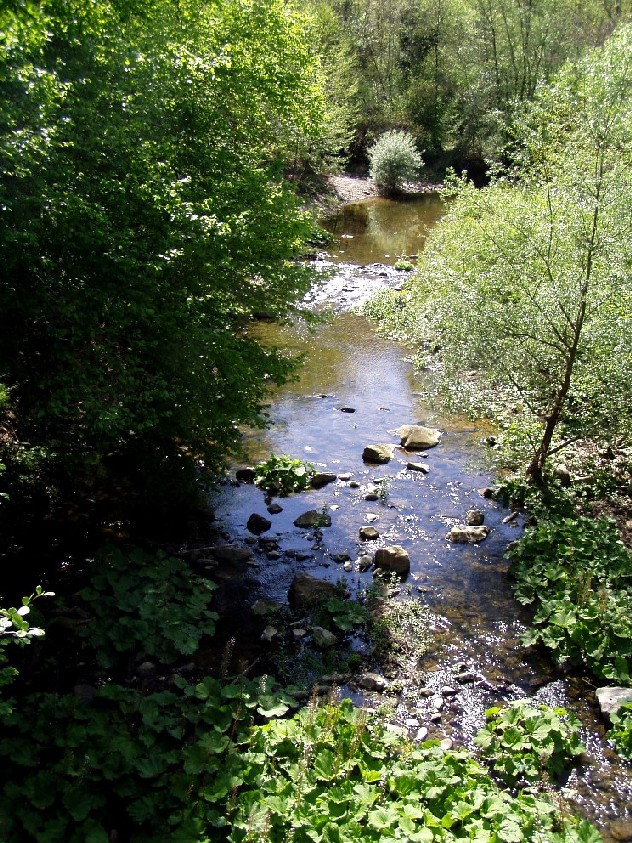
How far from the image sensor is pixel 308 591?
8.80 meters

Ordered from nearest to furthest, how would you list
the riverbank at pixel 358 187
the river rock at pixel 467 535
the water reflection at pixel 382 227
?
the river rock at pixel 467 535
the water reflection at pixel 382 227
the riverbank at pixel 358 187

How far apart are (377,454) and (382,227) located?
2158 centimetres

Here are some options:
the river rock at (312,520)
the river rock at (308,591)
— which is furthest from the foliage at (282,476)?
the river rock at (308,591)

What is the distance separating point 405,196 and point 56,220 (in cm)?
3357

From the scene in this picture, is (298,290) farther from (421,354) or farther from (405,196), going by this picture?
(405,196)

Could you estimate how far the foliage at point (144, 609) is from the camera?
23.4 ft

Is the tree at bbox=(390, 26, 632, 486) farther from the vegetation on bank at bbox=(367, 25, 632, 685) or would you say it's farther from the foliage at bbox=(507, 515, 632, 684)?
the foliage at bbox=(507, 515, 632, 684)

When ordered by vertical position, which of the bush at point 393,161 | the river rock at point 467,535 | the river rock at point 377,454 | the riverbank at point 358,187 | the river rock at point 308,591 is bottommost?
the river rock at point 467,535

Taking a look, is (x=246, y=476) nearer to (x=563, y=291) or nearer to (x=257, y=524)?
(x=257, y=524)

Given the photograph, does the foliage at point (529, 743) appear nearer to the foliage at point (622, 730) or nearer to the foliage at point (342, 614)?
the foliage at point (622, 730)

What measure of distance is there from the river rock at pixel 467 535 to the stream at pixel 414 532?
13 cm

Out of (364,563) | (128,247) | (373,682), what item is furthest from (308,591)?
(128,247)

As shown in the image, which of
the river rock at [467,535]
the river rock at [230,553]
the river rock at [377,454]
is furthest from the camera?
the river rock at [377,454]

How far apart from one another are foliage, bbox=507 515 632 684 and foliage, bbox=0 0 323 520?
14.1 ft
